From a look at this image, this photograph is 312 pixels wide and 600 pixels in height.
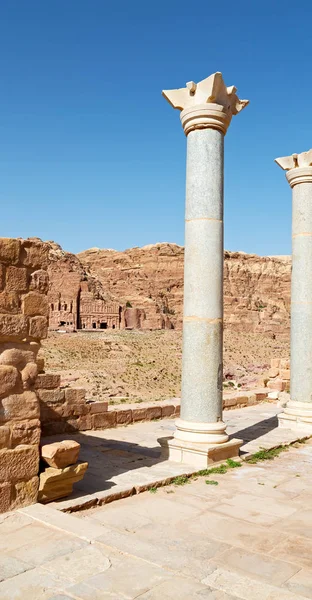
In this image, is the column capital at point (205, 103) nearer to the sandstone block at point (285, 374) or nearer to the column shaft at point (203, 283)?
the column shaft at point (203, 283)

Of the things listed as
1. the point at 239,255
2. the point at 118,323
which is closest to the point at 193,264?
the point at 118,323

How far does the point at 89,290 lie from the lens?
69.9m

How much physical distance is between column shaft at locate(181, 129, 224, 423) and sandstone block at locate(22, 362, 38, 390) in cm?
285

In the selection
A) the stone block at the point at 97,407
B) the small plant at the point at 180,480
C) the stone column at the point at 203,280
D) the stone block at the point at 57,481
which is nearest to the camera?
the stone block at the point at 57,481

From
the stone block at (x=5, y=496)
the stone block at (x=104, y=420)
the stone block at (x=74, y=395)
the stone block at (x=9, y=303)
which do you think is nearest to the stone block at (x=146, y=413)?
the stone block at (x=104, y=420)

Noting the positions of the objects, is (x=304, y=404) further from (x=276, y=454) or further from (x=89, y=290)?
(x=89, y=290)

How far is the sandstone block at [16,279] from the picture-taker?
5.08 m

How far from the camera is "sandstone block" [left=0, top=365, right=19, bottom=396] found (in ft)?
16.1

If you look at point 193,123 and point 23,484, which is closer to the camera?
point 23,484

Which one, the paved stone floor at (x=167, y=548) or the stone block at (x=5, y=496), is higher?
the stone block at (x=5, y=496)

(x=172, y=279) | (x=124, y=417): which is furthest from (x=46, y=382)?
(x=172, y=279)

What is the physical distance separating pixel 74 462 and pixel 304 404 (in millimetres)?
6297

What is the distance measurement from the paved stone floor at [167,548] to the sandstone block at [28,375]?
1.19 m

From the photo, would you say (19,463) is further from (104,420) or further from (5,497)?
(104,420)
